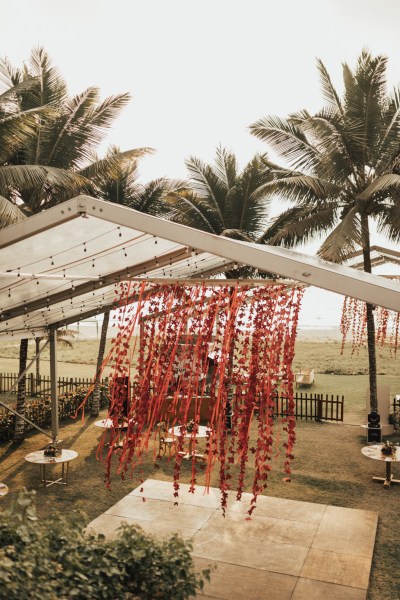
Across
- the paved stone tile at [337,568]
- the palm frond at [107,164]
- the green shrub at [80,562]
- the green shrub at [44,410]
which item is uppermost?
the palm frond at [107,164]

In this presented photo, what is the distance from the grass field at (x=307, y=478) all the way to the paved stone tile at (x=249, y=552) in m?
1.04

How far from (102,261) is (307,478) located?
6.37 meters

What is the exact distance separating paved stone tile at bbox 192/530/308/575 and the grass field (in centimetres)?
104

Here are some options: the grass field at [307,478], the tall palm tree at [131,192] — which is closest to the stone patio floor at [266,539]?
the grass field at [307,478]

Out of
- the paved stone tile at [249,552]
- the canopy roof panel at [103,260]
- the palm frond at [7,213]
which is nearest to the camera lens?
the canopy roof panel at [103,260]

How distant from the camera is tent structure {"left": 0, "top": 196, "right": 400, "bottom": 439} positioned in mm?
4898

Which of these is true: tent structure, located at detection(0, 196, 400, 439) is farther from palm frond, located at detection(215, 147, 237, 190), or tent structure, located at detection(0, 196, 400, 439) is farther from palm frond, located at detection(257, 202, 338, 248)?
palm frond, located at detection(215, 147, 237, 190)

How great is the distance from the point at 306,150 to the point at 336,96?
1533 mm

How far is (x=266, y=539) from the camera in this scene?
8117mm

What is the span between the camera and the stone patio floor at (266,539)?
6.73 metres

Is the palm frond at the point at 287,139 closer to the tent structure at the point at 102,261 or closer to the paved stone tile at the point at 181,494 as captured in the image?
the tent structure at the point at 102,261

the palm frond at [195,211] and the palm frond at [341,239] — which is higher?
the palm frond at [195,211]

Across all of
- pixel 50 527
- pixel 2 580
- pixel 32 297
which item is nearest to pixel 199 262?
pixel 32 297

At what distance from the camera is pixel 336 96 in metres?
14.3
